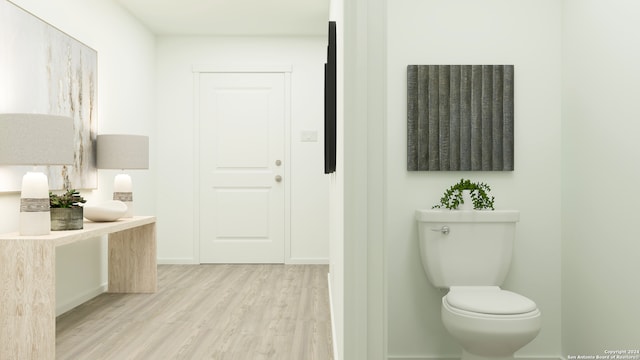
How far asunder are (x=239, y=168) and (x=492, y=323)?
3362 mm

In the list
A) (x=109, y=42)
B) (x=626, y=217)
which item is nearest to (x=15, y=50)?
(x=109, y=42)

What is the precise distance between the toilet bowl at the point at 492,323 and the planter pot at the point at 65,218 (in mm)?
2014

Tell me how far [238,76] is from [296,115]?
2.29ft

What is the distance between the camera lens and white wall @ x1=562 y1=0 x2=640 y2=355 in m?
1.92

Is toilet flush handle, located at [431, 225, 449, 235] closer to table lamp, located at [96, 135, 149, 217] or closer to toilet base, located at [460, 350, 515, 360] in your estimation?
toilet base, located at [460, 350, 515, 360]

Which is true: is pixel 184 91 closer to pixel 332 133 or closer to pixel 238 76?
pixel 238 76

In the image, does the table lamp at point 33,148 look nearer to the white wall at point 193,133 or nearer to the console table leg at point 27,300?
the console table leg at point 27,300

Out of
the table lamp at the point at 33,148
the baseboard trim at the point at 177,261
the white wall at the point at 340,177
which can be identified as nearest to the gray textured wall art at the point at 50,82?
the table lamp at the point at 33,148

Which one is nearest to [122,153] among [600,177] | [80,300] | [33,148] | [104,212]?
[104,212]

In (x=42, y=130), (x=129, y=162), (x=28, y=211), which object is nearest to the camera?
(x=42, y=130)

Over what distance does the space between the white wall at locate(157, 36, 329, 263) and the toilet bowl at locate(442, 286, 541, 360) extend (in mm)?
2806

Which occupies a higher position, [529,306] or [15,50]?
[15,50]

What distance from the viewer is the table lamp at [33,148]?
2.15 m

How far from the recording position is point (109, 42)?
3.83 m
